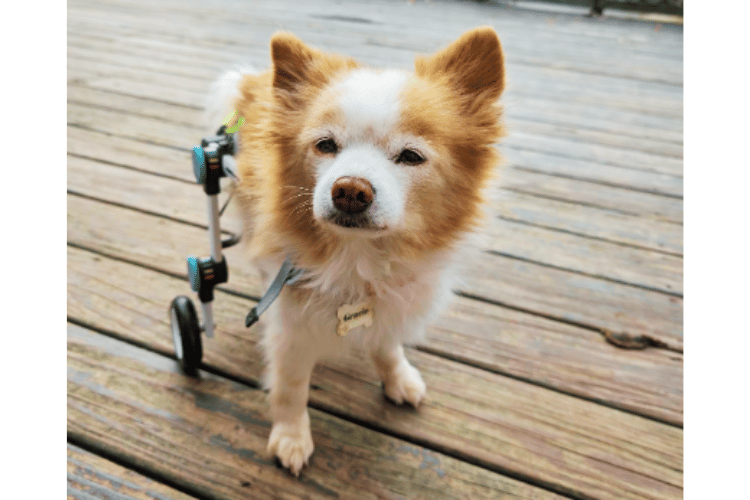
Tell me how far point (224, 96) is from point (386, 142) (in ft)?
2.87

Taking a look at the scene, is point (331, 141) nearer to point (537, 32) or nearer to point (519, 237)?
point (519, 237)

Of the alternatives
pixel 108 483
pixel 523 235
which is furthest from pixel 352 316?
pixel 523 235

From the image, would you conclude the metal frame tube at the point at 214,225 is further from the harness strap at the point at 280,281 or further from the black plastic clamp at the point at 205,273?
the harness strap at the point at 280,281

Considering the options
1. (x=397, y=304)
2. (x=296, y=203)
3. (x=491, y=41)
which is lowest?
(x=397, y=304)

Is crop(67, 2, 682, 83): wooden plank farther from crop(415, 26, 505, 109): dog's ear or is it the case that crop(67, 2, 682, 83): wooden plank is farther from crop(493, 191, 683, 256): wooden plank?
crop(415, 26, 505, 109): dog's ear

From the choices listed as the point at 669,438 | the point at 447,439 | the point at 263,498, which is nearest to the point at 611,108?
the point at 669,438

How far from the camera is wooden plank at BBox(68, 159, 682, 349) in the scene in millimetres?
1925

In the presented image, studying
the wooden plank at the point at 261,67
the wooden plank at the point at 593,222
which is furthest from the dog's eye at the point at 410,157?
the wooden plank at the point at 261,67

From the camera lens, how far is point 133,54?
13.7 ft

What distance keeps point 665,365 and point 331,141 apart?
1.32m

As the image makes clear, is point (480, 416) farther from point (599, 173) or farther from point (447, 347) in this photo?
point (599, 173)

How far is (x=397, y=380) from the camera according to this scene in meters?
1.59

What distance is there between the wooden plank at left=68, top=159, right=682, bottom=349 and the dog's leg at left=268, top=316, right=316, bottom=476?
25.0 inches

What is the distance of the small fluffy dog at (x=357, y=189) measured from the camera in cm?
113
